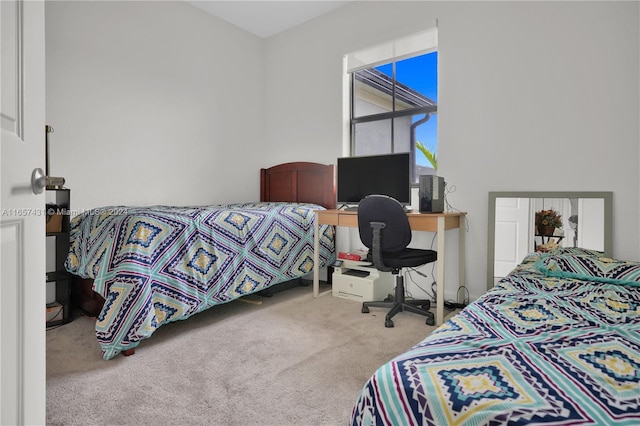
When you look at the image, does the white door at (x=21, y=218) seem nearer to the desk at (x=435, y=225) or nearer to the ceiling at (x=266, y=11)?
the desk at (x=435, y=225)

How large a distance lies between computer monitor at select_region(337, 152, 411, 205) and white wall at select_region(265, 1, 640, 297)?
1.16 ft

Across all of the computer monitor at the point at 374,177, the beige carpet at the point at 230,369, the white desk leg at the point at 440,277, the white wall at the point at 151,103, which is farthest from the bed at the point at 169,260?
the white desk leg at the point at 440,277

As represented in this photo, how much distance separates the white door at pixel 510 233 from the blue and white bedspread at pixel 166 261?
1681mm

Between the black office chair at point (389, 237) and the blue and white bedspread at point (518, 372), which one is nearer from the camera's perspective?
Answer: the blue and white bedspread at point (518, 372)

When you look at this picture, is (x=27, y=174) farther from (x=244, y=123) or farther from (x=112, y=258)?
(x=244, y=123)

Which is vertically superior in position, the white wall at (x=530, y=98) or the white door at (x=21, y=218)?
the white wall at (x=530, y=98)

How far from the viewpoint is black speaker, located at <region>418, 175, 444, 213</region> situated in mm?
2670

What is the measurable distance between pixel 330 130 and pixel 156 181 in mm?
1800

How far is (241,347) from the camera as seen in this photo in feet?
6.83

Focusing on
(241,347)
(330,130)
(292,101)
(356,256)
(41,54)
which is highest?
(292,101)

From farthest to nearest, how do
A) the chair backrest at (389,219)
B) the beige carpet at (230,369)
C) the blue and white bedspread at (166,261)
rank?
the chair backrest at (389,219) → the blue and white bedspread at (166,261) → the beige carpet at (230,369)

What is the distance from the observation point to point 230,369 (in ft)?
5.96

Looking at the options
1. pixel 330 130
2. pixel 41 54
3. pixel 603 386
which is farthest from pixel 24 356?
pixel 330 130

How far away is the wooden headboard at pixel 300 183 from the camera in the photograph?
372 cm
